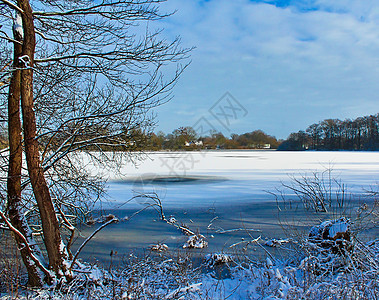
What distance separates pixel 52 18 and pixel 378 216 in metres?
6.21

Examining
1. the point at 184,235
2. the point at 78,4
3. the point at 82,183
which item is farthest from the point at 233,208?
the point at 78,4

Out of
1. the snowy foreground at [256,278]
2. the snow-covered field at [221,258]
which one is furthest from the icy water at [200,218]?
the snowy foreground at [256,278]

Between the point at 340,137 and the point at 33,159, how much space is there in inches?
2691

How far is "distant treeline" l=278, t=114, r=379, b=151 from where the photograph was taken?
196 feet

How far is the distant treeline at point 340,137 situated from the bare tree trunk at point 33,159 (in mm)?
64084

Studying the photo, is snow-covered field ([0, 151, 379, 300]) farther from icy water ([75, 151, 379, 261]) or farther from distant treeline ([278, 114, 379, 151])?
distant treeline ([278, 114, 379, 151])

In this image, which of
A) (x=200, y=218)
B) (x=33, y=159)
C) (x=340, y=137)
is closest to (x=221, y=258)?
(x=200, y=218)

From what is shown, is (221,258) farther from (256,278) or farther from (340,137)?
(340,137)

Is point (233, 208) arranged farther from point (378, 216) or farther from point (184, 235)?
point (378, 216)

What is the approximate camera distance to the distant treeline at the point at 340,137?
59656 millimetres

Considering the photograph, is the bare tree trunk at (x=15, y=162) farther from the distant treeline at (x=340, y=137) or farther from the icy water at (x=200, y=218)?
the distant treeline at (x=340, y=137)

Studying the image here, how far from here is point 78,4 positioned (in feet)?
13.6

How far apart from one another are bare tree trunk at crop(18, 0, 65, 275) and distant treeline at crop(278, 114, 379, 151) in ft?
210

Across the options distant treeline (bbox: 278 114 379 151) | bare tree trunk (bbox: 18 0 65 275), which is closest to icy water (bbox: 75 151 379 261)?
bare tree trunk (bbox: 18 0 65 275)
